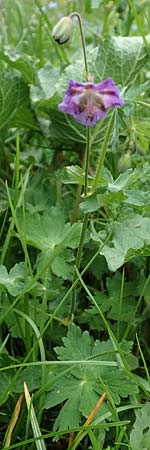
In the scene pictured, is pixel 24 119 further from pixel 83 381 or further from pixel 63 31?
pixel 83 381

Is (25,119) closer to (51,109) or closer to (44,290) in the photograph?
(51,109)

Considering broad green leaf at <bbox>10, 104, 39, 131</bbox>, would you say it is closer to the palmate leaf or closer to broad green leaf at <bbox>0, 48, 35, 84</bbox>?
broad green leaf at <bbox>0, 48, 35, 84</bbox>

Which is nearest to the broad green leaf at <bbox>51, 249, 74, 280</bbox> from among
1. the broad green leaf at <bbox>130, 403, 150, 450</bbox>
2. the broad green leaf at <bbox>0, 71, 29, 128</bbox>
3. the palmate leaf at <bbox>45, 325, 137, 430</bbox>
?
the palmate leaf at <bbox>45, 325, 137, 430</bbox>

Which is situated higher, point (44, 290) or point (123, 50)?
point (123, 50)

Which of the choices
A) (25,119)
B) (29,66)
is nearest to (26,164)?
(25,119)

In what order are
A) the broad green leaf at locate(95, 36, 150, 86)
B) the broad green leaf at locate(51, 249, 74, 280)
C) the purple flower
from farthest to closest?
the broad green leaf at locate(95, 36, 150, 86) < the broad green leaf at locate(51, 249, 74, 280) < the purple flower

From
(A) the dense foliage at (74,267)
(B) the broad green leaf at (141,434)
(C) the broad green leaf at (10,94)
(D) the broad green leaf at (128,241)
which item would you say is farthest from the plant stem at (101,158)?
(C) the broad green leaf at (10,94)
